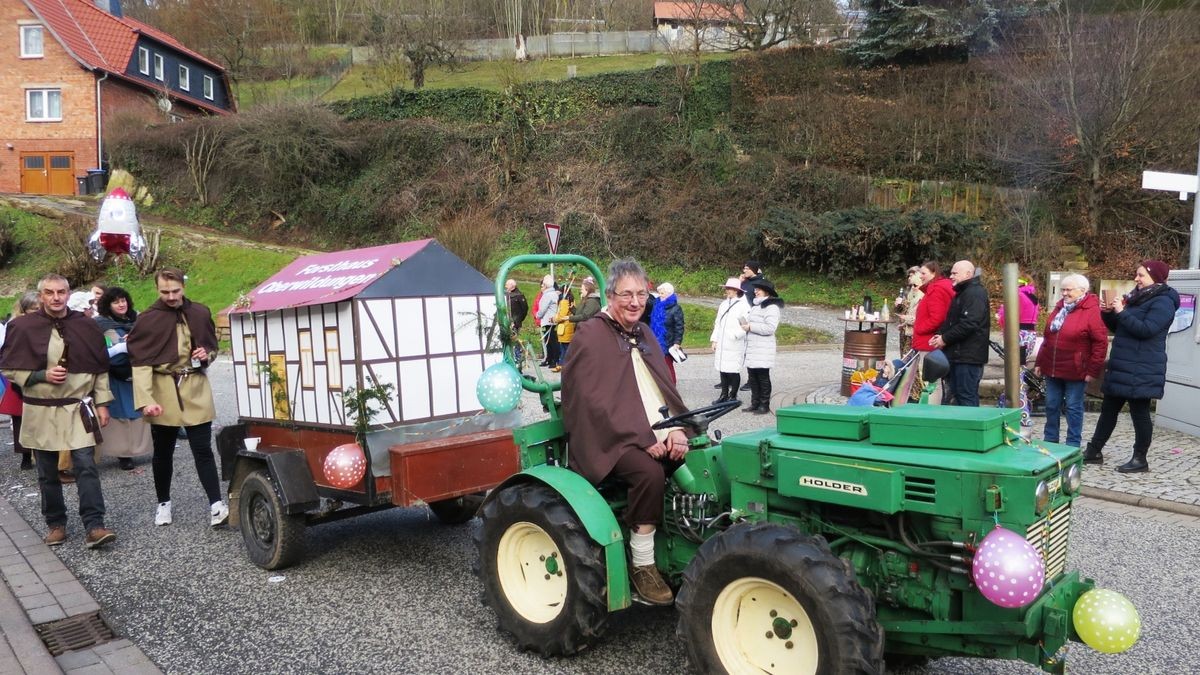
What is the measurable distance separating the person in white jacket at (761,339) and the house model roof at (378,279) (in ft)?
17.8

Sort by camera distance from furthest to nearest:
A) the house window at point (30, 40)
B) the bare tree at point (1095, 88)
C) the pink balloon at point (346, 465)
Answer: the house window at point (30, 40) < the bare tree at point (1095, 88) < the pink balloon at point (346, 465)

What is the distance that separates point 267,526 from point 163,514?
1540 millimetres

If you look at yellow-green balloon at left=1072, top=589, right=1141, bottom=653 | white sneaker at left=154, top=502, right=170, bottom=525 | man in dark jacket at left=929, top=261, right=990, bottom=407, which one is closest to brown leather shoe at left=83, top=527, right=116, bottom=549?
white sneaker at left=154, top=502, right=170, bottom=525

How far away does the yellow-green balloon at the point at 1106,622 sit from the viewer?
2826 millimetres

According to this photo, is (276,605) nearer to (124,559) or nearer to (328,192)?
(124,559)

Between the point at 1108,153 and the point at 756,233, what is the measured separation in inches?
357

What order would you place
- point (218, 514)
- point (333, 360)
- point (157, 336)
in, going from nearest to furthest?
point (333, 360), point (157, 336), point (218, 514)

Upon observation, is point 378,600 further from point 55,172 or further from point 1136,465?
point 55,172

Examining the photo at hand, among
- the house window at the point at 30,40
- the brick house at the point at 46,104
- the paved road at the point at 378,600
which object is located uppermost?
the house window at the point at 30,40

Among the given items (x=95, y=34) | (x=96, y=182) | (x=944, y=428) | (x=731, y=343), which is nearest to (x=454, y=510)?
(x=944, y=428)

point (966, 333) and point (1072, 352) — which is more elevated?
point (966, 333)

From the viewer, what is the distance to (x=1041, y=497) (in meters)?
2.77

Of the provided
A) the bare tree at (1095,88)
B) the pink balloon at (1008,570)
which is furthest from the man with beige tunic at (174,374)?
the bare tree at (1095,88)

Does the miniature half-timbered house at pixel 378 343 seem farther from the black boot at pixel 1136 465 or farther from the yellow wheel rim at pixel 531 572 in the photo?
the black boot at pixel 1136 465
